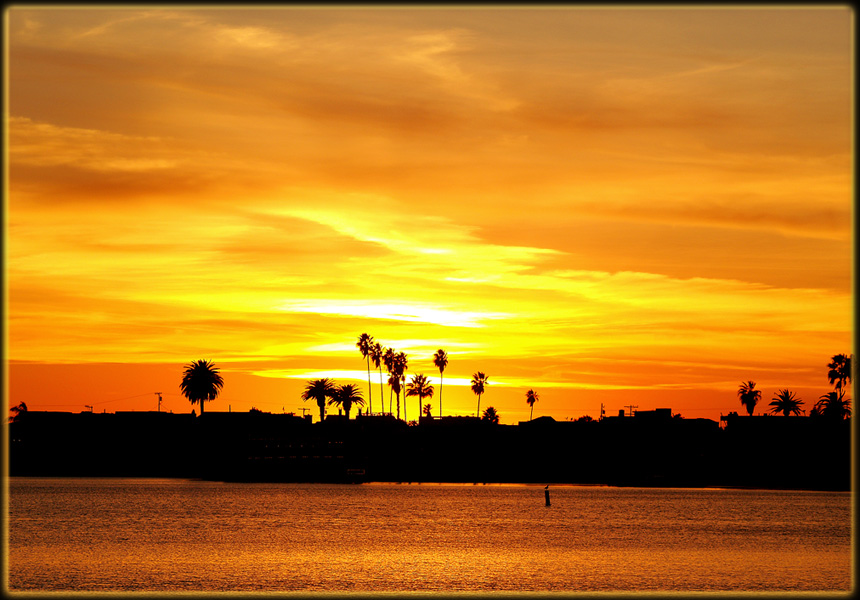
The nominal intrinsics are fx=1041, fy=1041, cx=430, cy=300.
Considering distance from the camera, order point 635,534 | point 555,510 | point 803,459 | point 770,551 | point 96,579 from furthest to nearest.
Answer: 1. point 803,459
2. point 555,510
3. point 635,534
4. point 770,551
5. point 96,579

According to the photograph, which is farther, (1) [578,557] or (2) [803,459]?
(2) [803,459]

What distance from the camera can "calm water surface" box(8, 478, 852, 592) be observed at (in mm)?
75250

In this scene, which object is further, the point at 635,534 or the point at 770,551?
the point at 635,534

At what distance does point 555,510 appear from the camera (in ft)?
545

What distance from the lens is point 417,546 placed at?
100562 mm

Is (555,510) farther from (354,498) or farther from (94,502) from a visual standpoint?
(94,502)

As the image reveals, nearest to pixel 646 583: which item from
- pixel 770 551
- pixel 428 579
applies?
pixel 428 579

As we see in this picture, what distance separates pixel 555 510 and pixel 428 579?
311ft

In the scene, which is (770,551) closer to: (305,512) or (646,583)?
(646,583)

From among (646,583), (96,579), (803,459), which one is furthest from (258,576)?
(803,459)

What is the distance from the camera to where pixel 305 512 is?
150 meters

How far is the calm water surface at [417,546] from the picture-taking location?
2963 inches

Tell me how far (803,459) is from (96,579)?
158241mm

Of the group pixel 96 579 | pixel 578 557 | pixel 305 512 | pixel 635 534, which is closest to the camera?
pixel 96 579
